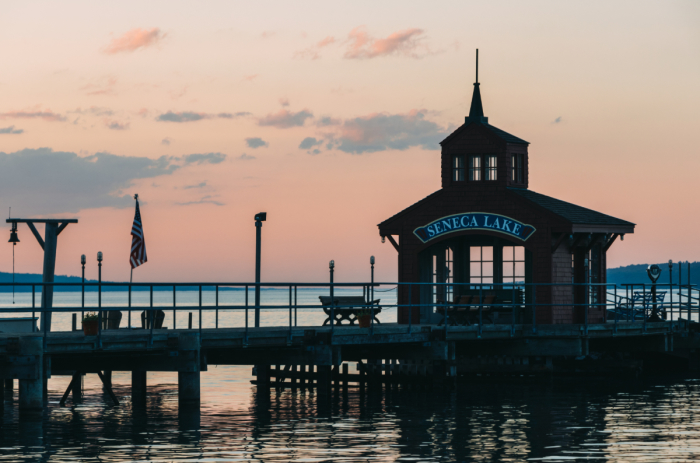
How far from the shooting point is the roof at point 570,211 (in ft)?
99.8

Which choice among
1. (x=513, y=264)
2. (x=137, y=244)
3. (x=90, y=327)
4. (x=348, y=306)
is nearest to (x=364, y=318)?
(x=348, y=306)

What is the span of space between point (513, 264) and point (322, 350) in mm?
8619

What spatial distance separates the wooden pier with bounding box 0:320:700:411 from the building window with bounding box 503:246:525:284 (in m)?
2.29

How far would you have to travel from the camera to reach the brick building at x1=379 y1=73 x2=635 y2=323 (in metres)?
30.3

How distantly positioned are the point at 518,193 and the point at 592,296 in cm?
391

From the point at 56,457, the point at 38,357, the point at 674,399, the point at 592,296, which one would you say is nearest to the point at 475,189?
the point at 592,296

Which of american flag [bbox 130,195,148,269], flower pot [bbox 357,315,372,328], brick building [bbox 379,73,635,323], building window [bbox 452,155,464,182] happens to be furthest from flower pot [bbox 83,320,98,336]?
building window [bbox 452,155,464,182]

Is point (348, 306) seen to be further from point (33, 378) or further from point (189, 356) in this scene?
point (33, 378)

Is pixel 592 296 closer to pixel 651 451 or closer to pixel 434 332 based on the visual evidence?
pixel 434 332

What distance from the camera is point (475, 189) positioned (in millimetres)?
31688

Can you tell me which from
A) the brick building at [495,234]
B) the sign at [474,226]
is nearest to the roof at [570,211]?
the brick building at [495,234]

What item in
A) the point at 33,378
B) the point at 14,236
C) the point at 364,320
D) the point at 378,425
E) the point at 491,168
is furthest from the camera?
the point at 491,168

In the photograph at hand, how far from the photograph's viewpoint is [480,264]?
31.4 metres

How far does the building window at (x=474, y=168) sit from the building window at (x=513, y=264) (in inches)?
92.7
